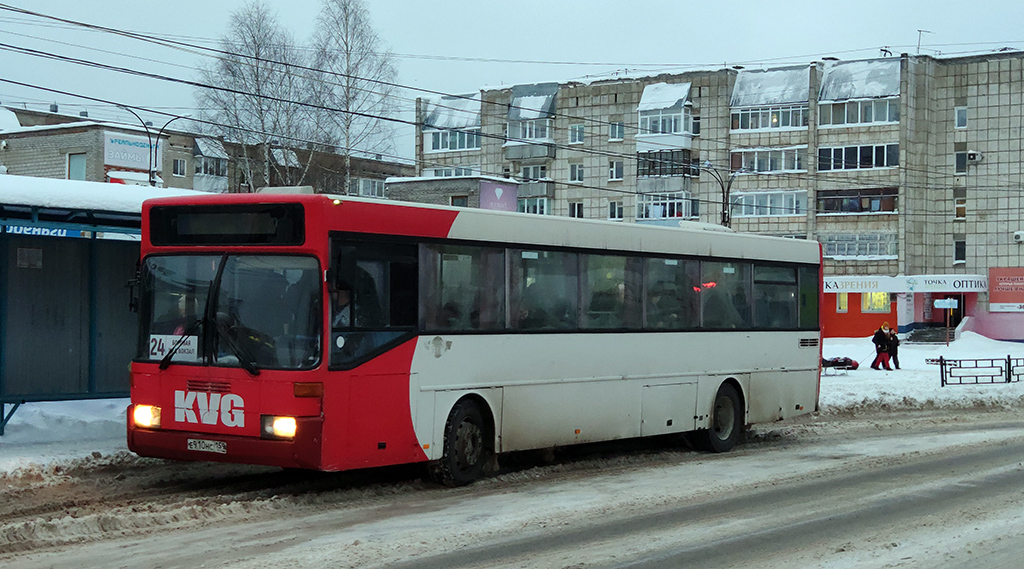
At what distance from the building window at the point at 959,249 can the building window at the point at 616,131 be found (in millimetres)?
21464

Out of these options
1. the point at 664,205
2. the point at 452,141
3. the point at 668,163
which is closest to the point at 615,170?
the point at 668,163

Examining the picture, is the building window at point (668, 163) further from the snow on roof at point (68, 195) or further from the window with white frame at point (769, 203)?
the snow on roof at point (68, 195)

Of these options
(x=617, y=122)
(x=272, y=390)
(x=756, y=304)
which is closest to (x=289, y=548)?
(x=272, y=390)

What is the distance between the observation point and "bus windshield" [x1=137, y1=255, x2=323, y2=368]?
10.9 m

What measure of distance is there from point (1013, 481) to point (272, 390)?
8063 millimetres

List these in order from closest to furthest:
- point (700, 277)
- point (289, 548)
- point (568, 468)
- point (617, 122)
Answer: point (289, 548), point (568, 468), point (700, 277), point (617, 122)

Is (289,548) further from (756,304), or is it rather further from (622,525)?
(756,304)

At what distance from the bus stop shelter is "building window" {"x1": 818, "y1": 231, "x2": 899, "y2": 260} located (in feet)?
199

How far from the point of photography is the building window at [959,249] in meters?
72.9

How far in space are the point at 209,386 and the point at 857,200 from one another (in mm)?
65394

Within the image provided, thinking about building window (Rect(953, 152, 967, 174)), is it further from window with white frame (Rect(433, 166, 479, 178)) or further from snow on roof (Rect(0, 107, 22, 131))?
snow on roof (Rect(0, 107, 22, 131))

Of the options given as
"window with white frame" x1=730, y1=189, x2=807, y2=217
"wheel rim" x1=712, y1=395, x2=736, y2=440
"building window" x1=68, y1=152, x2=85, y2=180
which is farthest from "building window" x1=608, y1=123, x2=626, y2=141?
"wheel rim" x1=712, y1=395, x2=736, y2=440

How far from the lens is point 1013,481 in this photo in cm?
1337

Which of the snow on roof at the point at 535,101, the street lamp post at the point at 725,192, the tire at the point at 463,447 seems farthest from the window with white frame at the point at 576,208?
the tire at the point at 463,447
